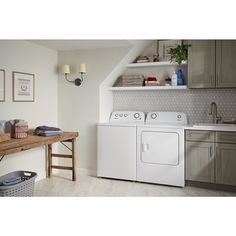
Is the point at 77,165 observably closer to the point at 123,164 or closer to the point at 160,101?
the point at 123,164

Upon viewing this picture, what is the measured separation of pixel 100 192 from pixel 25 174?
1.01 meters

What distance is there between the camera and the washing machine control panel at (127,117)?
4.51 metres

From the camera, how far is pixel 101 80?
4.37 meters

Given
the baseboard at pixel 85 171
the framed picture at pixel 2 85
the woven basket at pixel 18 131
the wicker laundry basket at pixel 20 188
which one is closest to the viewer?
the wicker laundry basket at pixel 20 188

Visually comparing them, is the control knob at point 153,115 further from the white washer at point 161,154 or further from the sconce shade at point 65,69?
the sconce shade at point 65,69

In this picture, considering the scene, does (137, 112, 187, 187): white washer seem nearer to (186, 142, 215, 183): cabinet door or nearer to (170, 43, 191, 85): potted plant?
(186, 142, 215, 183): cabinet door

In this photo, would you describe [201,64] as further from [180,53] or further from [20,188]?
[20,188]

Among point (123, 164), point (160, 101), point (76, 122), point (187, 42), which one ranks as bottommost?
point (123, 164)

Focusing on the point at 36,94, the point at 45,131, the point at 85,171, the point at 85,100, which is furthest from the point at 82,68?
the point at 85,171

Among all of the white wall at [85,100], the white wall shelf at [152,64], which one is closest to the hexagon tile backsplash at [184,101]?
the white wall shelf at [152,64]

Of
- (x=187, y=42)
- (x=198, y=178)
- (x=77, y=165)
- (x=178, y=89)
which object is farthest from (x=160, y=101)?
(x=77, y=165)

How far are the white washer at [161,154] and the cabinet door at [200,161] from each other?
98mm

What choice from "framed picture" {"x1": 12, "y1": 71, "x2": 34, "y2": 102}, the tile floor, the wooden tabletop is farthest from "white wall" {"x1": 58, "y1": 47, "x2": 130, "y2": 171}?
the wooden tabletop
